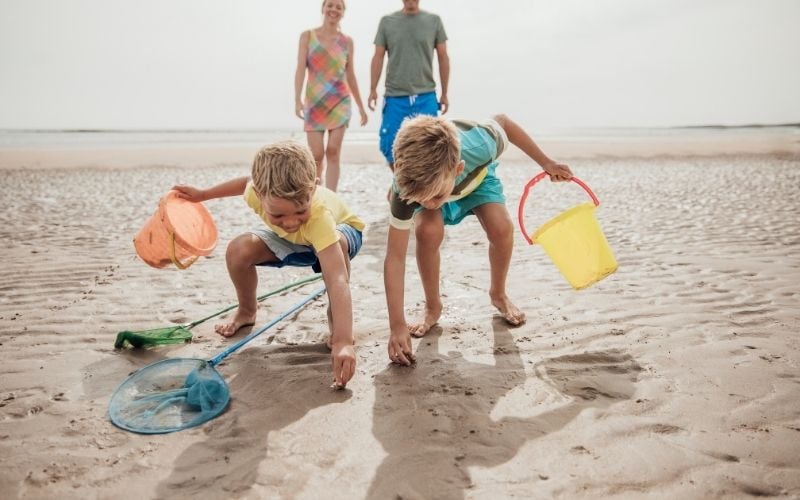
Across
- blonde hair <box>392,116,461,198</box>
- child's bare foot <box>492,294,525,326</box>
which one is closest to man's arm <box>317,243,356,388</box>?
blonde hair <box>392,116,461,198</box>

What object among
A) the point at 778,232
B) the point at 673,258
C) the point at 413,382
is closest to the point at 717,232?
the point at 778,232

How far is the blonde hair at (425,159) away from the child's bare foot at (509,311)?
39.4 inches

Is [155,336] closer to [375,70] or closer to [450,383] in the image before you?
[450,383]

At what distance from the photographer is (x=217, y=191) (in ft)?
9.40

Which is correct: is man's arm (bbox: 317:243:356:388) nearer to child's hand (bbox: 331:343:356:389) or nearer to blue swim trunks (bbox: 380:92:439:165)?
child's hand (bbox: 331:343:356:389)

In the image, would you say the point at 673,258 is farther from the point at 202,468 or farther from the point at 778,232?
the point at 202,468

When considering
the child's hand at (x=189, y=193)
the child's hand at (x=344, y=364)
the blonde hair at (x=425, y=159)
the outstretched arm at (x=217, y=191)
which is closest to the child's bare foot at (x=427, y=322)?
the child's hand at (x=344, y=364)

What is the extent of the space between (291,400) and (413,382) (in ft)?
1.69

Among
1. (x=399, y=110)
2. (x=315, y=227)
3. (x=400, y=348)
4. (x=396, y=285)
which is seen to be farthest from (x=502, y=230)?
(x=399, y=110)

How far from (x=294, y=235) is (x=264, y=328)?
1.61ft

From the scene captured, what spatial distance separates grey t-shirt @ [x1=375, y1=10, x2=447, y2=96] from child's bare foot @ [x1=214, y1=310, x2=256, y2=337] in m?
2.93

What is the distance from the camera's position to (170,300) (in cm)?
337

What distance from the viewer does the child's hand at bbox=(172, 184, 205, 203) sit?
115 inches

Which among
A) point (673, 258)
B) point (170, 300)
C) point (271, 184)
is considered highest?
point (271, 184)
